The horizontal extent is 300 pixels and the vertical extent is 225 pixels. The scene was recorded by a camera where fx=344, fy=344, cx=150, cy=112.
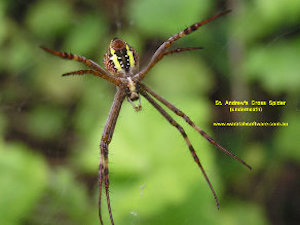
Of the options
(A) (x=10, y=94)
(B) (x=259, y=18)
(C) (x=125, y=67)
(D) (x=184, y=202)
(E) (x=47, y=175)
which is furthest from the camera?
(A) (x=10, y=94)

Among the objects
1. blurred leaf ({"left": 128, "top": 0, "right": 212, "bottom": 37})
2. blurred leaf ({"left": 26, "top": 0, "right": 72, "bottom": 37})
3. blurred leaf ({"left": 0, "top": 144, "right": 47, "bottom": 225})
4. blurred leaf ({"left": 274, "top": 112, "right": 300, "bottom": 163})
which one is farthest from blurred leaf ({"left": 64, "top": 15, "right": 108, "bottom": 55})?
blurred leaf ({"left": 274, "top": 112, "right": 300, "bottom": 163})

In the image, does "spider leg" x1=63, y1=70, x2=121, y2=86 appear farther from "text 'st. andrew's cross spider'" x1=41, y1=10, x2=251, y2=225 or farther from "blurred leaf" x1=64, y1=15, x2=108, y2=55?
"blurred leaf" x1=64, y1=15, x2=108, y2=55

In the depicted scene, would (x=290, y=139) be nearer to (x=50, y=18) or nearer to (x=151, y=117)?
(x=151, y=117)

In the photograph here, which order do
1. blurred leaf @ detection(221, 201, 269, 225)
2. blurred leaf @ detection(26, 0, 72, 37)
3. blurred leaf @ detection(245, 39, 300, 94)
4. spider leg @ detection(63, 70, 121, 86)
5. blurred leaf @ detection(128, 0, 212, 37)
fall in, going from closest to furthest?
spider leg @ detection(63, 70, 121, 86) → blurred leaf @ detection(221, 201, 269, 225) → blurred leaf @ detection(245, 39, 300, 94) → blurred leaf @ detection(128, 0, 212, 37) → blurred leaf @ detection(26, 0, 72, 37)

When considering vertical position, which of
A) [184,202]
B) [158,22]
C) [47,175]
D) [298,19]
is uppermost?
[158,22]

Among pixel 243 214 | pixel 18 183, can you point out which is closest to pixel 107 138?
pixel 18 183

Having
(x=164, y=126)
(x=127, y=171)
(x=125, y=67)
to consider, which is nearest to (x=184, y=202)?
(x=127, y=171)

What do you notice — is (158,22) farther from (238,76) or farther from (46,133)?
(46,133)
